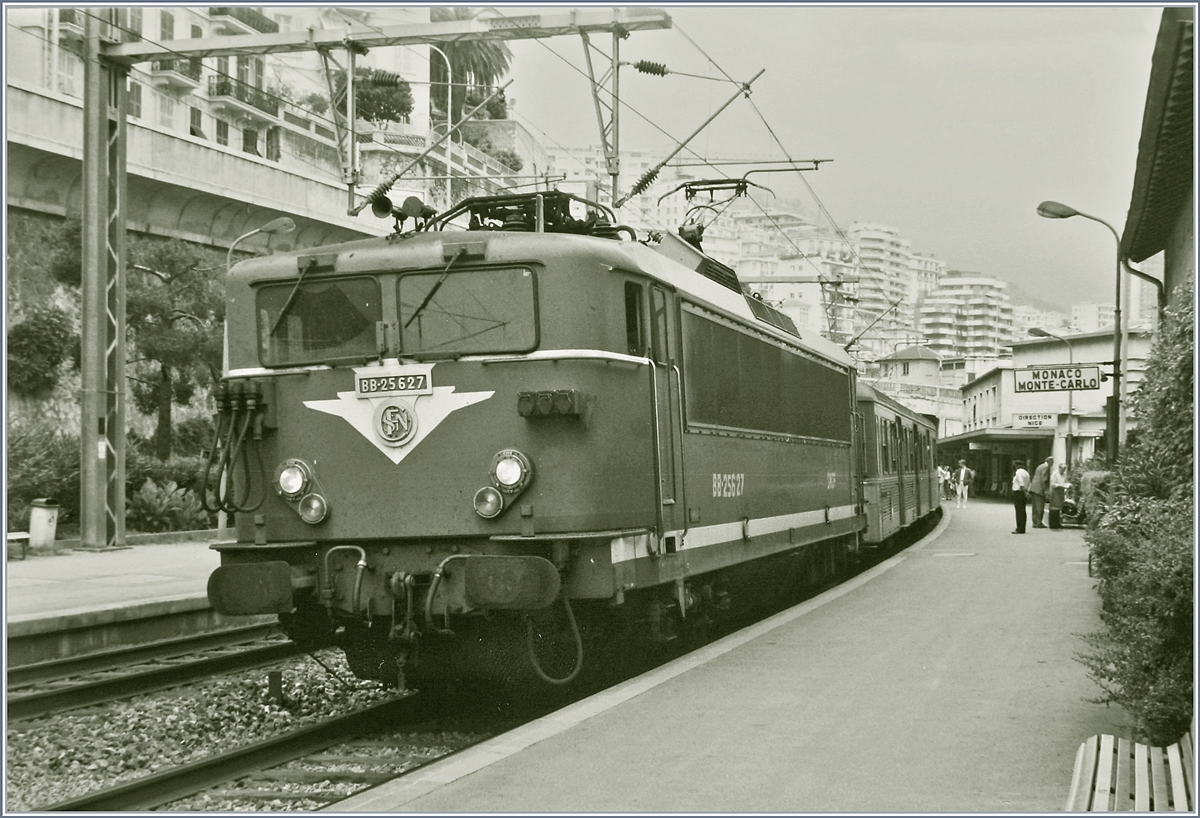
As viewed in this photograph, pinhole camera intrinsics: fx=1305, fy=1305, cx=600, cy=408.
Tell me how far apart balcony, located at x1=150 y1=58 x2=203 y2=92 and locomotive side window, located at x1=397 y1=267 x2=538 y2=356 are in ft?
128

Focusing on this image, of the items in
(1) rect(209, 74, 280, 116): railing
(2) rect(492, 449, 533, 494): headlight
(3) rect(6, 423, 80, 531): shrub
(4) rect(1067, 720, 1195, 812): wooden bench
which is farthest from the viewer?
(1) rect(209, 74, 280, 116): railing

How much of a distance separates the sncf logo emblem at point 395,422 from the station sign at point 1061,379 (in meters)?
14.8

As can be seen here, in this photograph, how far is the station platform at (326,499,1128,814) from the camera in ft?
18.4

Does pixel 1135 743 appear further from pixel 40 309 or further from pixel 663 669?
pixel 40 309

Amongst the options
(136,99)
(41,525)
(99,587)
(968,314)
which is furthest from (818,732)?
(968,314)

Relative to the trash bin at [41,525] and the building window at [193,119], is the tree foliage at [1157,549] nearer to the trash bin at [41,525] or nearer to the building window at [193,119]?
the trash bin at [41,525]

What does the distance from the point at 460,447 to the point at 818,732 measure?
275 centimetres

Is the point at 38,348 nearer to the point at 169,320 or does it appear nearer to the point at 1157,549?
the point at 169,320

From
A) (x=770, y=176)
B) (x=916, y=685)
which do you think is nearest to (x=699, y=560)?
(x=916, y=685)

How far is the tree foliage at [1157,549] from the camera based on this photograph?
19.4 ft

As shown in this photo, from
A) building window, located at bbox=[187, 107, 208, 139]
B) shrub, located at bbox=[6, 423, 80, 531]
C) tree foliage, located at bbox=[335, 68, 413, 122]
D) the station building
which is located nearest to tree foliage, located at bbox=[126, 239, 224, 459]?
shrub, located at bbox=[6, 423, 80, 531]

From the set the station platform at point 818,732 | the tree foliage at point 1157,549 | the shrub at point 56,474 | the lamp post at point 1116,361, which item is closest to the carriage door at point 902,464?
the lamp post at point 1116,361

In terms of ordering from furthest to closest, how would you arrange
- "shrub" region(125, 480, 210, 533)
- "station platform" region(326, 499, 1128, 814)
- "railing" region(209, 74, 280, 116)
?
"railing" region(209, 74, 280, 116)
"shrub" region(125, 480, 210, 533)
"station platform" region(326, 499, 1128, 814)

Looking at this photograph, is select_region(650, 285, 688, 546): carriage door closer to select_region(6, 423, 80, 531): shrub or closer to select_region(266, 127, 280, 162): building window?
select_region(6, 423, 80, 531): shrub
